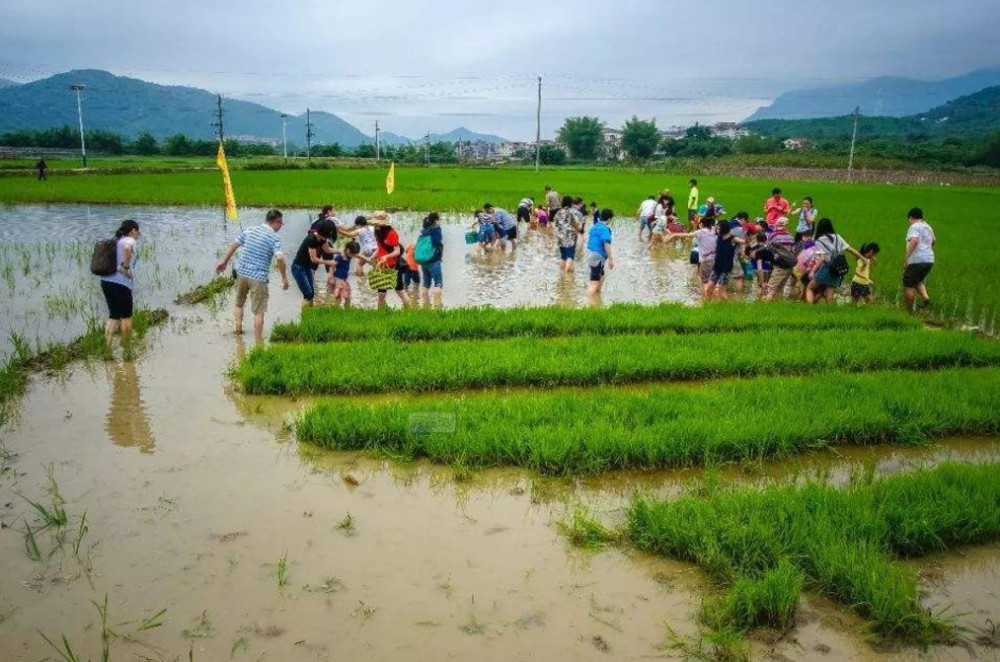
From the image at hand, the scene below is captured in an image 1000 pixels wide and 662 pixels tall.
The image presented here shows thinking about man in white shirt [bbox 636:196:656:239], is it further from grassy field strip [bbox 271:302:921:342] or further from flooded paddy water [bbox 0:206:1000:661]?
flooded paddy water [bbox 0:206:1000:661]

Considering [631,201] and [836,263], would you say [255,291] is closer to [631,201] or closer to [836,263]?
[836,263]

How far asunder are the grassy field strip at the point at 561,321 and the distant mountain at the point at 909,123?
13478 centimetres

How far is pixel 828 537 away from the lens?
4168 mm

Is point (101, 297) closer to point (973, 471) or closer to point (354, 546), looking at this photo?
point (354, 546)

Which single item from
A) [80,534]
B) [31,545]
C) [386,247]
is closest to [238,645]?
[80,534]

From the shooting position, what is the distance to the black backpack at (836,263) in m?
10.3

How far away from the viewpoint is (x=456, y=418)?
6.08m

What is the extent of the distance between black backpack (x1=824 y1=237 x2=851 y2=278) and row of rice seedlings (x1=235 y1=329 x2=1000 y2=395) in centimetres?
161

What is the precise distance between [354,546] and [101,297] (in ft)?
32.6

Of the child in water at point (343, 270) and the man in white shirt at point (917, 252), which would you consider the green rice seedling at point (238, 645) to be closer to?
the child in water at point (343, 270)

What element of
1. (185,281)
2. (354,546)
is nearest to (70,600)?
(354,546)

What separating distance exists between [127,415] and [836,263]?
9.91 m

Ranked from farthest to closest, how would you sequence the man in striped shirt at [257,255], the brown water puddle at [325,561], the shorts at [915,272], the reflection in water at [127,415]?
the shorts at [915,272] → the man in striped shirt at [257,255] → the reflection in water at [127,415] → the brown water puddle at [325,561]

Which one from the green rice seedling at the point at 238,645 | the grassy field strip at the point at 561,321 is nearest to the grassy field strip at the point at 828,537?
the green rice seedling at the point at 238,645
